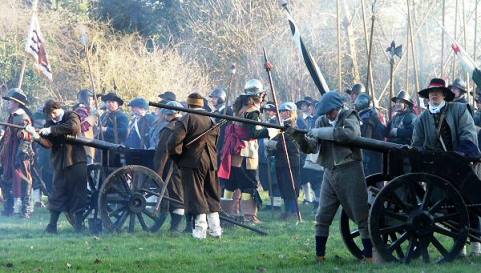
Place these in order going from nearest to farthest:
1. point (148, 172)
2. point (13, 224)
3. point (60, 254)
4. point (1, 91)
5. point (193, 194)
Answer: point (60, 254), point (193, 194), point (148, 172), point (13, 224), point (1, 91)

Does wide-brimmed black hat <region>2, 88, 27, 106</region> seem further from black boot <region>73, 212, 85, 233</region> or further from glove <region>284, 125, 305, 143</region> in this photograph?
glove <region>284, 125, 305, 143</region>

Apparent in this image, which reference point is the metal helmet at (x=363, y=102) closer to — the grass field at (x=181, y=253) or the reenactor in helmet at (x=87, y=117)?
the grass field at (x=181, y=253)

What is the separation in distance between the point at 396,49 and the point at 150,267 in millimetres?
5185

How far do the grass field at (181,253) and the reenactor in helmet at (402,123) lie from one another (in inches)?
71.6

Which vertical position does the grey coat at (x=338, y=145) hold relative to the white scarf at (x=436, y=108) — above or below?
below

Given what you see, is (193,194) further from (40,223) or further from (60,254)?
(40,223)

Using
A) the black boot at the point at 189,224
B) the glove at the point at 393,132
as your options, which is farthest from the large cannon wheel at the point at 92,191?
the glove at the point at 393,132

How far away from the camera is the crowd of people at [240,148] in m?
10.1

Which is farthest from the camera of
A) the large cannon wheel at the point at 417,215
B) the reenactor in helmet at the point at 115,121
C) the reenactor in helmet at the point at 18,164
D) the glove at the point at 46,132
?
the reenactor in helmet at the point at 115,121

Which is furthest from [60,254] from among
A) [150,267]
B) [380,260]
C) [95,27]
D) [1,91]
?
[95,27]

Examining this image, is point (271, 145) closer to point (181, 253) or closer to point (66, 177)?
point (66, 177)

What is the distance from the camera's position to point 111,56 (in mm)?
27219

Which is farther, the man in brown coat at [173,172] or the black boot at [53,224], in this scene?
the black boot at [53,224]

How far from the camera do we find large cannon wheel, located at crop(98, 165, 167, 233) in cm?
1344
